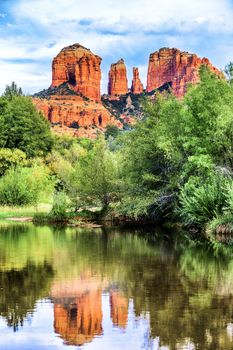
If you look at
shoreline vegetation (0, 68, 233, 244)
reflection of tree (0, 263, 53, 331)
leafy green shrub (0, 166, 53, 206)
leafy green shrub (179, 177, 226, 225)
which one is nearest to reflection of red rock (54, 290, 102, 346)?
reflection of tree (0, 263, 53, 331)

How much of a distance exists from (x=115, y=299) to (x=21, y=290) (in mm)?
2687

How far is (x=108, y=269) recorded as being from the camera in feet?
62.0

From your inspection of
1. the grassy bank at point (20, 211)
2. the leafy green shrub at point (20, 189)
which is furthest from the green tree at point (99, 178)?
the leafy green shrub at point (20, 189)

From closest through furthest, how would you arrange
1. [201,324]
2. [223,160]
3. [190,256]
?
1. [201,324]
2. [190,256]
3. [223,160]

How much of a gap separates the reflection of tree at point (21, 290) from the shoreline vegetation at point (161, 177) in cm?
1329

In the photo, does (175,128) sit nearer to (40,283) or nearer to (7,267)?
(7,267)

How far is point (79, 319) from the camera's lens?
464 inches

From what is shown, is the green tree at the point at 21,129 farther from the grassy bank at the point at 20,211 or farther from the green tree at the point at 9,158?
the grassy bank at the point at 20,211

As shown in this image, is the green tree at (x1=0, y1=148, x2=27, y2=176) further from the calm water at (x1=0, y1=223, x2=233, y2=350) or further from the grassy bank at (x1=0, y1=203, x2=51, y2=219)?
the calm water at (x1=0, y1=223, x2=233, y2=350)

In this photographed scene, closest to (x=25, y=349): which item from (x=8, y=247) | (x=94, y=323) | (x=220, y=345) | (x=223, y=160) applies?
(x=94, y=323)

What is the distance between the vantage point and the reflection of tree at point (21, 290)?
40.1 feet

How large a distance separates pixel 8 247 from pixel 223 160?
15381 mm

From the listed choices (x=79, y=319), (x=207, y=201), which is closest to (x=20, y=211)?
(x=207, y=201)

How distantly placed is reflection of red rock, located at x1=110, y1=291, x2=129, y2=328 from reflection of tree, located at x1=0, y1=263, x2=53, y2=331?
1.78m
